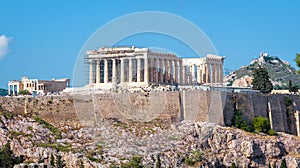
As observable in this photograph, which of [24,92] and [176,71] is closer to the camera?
[24,92]

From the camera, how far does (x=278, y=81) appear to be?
108188 mm

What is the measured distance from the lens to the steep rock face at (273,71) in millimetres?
108069

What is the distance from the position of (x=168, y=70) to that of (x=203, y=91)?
829cm

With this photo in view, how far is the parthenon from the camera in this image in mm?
55938

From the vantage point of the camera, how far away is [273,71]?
378 feet

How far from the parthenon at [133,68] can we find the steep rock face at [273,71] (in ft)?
151

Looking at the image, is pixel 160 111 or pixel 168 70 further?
pixel 168 70

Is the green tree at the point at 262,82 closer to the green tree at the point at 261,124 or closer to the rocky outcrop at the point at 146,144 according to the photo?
the green tree at the point at 261,124

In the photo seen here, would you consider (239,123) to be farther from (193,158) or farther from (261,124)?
(193,158)

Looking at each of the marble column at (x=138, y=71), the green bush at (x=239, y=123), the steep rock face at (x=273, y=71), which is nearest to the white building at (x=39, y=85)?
the marble column at (x=138, y=71)

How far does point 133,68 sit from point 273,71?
61.8 meters

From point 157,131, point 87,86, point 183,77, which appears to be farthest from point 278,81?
point 157,131

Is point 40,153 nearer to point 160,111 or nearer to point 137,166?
point 137,166

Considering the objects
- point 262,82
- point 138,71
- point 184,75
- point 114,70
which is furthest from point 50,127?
point 262,82
